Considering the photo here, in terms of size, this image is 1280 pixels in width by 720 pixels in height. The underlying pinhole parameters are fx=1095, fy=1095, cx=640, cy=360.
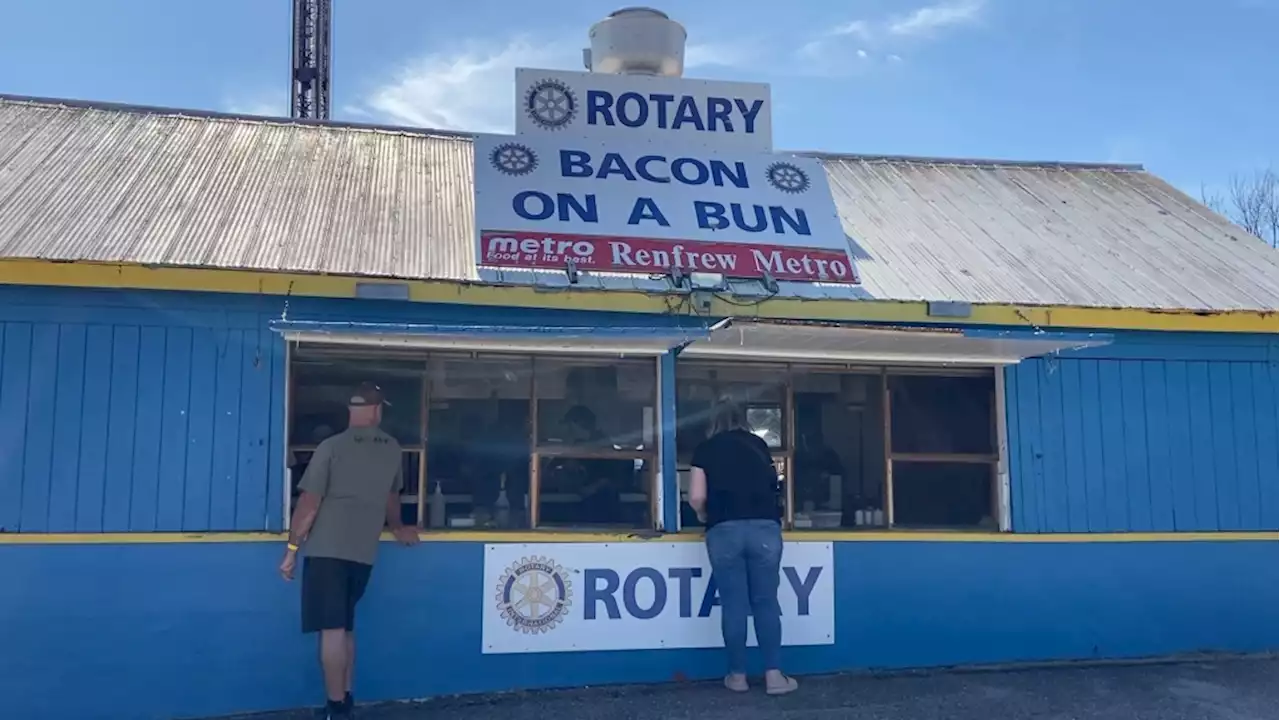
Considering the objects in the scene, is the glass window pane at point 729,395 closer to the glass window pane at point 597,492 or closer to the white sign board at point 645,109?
the glass window pane at point 597,492

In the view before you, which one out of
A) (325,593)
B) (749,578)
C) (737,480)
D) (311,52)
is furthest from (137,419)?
(311,52)

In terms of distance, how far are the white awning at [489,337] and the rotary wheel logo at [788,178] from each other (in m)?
1.41

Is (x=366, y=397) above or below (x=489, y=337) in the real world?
below

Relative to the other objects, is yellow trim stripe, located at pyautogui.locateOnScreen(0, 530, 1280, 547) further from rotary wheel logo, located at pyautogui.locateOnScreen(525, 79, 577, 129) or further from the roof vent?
the roof vent

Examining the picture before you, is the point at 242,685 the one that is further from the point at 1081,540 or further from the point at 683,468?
the point at 1081,540

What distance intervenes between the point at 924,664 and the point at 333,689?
145 inches

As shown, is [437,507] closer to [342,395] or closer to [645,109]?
[342,395]

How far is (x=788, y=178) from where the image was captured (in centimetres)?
739

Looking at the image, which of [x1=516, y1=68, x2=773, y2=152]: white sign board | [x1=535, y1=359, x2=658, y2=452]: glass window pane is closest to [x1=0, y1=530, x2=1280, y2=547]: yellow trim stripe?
[x1=535, y1=359, x2=658, y2=452]: glass window pane

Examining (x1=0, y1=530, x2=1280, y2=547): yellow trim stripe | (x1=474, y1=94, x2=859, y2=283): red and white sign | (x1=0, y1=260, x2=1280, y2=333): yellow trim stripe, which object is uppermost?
(x1=474, y1=94, x2=859, y2=283): red and white sign

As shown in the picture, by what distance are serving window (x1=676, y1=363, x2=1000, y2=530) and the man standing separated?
88.0 inches

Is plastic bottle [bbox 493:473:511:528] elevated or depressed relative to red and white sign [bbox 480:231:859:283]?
depressed

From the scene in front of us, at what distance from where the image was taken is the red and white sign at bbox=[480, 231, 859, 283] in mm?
6629

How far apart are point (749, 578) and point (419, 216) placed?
3.36 meters
